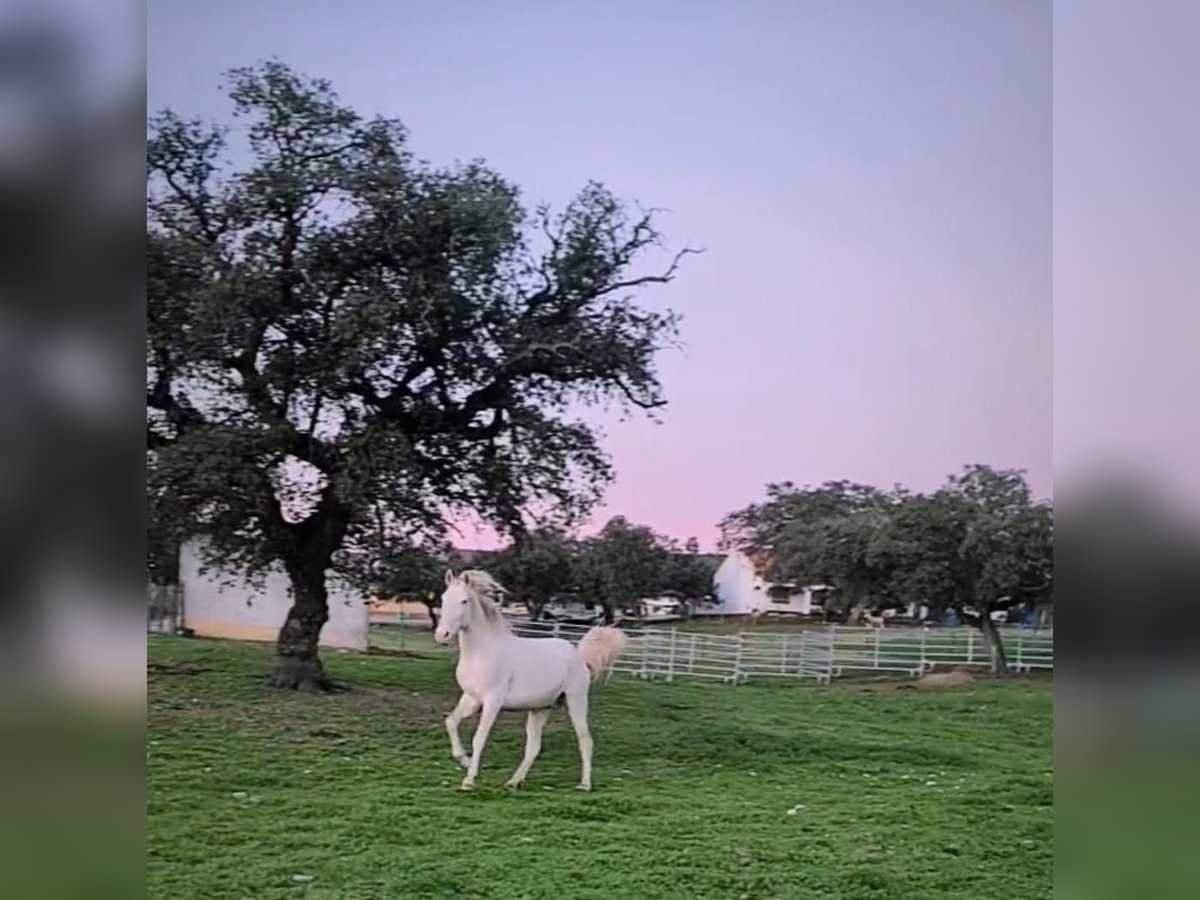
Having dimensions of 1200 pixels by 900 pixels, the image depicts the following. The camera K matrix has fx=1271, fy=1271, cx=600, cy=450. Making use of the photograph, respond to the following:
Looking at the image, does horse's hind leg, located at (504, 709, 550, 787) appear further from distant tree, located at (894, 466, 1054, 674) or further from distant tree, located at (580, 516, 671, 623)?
distant tree, located at (894, 466, 1054, 674)

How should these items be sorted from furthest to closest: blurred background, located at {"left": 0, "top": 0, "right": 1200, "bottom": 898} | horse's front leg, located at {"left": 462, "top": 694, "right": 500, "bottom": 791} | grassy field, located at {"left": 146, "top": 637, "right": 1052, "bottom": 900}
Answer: horse's front leg, located at {"left": 462, "top": 694, "right": 500, "bottom": 791} → grassy field, located at {"left": 146, "top": 637, "right": 1052, "bottom": 900} → blurred background, located at {"left": 0, "top": 0, "right": 1200, "bottom": 898}

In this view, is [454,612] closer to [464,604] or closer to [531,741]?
[464,604]

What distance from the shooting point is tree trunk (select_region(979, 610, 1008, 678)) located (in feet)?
9.91

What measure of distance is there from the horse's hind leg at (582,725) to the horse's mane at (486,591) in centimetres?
25

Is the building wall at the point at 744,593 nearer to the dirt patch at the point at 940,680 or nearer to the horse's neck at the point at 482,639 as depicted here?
→ the dirt patch at the point at 940,680

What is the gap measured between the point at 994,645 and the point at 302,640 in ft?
5.37

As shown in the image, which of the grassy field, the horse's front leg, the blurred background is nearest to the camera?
the blurred background

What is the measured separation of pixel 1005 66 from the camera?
3008mm

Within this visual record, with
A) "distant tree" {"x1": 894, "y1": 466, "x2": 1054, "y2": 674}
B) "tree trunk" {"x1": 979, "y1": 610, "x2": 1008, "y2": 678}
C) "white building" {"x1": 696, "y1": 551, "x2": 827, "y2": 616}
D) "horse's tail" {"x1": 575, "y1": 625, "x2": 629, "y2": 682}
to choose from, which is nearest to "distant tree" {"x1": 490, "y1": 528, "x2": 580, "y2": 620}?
"horse's tail" {"x1": 575, "y1": 625, "x2": 629, "y2": 682}

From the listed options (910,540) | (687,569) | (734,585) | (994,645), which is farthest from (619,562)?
(994,645)

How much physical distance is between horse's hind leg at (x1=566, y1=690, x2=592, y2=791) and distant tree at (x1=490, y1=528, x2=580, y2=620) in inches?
8.5

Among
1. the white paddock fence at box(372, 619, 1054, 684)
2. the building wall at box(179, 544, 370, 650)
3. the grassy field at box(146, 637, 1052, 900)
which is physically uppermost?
the building wall at box(179, 544, 370, 650)
